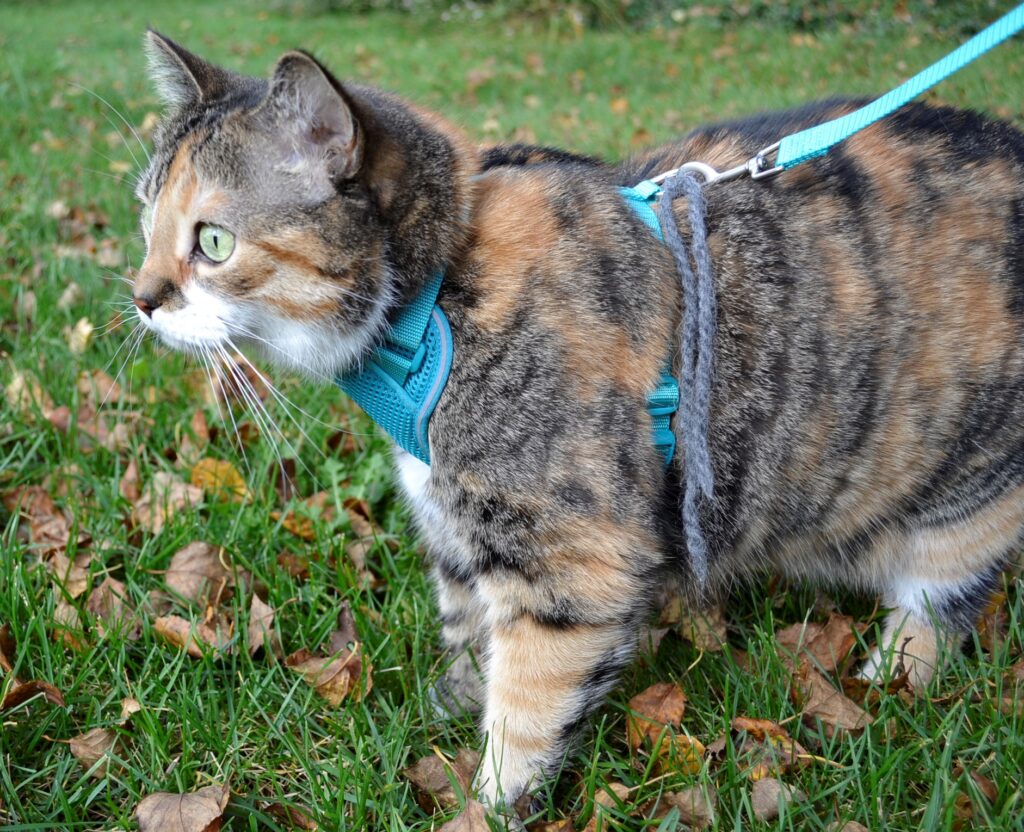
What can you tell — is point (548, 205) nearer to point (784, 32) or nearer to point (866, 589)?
point (866, 589)

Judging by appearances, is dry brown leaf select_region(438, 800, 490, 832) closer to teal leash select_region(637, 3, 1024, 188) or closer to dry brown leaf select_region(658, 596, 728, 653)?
dry brown leaf select_region(658, 596, 728, 653)

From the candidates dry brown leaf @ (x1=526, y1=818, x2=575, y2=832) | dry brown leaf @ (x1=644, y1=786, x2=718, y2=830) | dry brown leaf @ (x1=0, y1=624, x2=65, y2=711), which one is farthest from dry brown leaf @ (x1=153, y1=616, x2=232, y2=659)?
dry brown leaf @ (x1=644, y1=786, x2=718, y2=830)

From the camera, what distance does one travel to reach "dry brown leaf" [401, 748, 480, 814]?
180cm

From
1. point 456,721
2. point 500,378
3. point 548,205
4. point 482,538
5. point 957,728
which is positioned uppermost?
point 548,205

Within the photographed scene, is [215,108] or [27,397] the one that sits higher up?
[215,108]

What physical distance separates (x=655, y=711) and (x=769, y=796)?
1.08 feet

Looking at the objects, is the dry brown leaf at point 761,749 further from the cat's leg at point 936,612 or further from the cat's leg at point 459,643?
the cat's leg at point 459,643

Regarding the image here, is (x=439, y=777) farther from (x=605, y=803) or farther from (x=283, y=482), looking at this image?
(x=283, y=482)

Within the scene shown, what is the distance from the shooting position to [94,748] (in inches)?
71.0

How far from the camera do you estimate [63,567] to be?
2.28 metres

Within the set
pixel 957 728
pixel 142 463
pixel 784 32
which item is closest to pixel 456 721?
pixel 957 728

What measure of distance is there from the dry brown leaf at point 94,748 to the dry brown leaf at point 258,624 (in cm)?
36

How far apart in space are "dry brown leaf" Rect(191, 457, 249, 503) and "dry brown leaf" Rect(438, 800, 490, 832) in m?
1.22

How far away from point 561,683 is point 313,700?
60 centimetres
